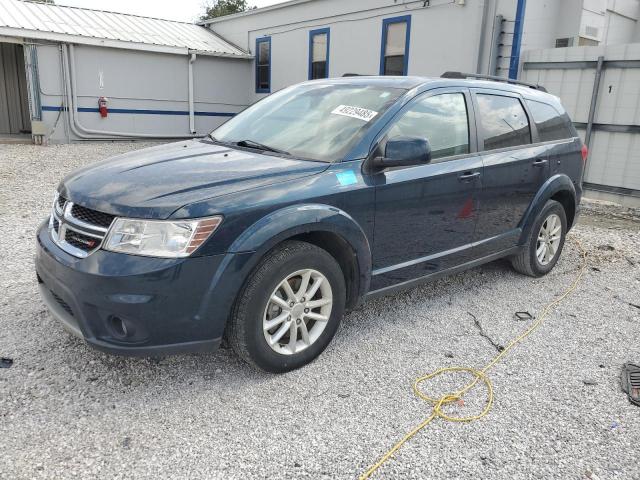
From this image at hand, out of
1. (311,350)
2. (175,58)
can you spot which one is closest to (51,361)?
(311,350)

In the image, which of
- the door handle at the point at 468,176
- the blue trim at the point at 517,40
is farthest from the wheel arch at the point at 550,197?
the blue trim at the point at 517,40

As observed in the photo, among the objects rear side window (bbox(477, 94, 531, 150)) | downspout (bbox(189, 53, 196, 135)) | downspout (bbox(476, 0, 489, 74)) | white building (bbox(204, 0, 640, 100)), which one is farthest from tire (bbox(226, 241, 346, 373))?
downspout (bbox(189, 53, 196, 135))

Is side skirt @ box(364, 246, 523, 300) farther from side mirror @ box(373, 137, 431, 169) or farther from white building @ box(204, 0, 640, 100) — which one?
white building @ box(204, 0, 640, 100)

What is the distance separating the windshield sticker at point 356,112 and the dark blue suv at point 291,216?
14mm

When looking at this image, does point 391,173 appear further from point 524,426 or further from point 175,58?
point 175,58

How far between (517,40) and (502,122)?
22.2 feet

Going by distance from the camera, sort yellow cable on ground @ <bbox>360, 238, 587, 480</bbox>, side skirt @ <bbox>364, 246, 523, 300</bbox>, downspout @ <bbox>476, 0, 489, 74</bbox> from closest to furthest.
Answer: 1. yellow cable on ground @ <bbox>360, 238, 587, 480</bbox>
2. side skirt @ <bbox>364, 246, 523, 300</bbox>
3. downspout @ <bbox>476, 0, 489, 74</bbox>

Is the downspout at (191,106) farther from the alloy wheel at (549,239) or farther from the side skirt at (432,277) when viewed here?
the side skirt at (432,277)

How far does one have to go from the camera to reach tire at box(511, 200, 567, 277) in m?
4.81

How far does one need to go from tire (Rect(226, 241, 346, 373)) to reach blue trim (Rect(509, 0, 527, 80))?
8.49 meters

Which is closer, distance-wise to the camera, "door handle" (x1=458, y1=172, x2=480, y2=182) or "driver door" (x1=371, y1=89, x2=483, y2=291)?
"driver door" (x1=371, y1=89, x2=483, y2=291)

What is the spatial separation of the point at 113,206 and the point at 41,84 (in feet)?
44.9

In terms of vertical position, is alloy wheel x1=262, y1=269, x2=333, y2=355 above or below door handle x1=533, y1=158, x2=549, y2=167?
below

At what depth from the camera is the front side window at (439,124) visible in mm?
3596
